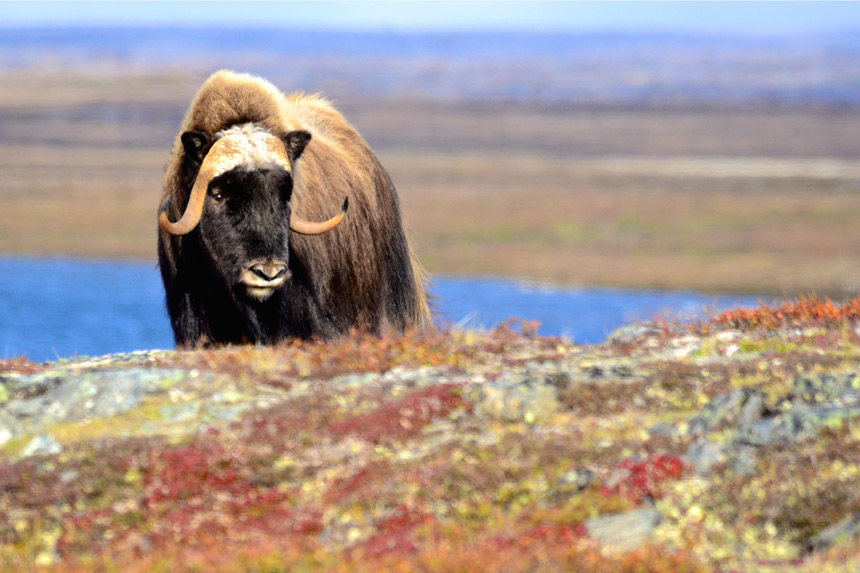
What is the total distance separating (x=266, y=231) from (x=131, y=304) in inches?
667

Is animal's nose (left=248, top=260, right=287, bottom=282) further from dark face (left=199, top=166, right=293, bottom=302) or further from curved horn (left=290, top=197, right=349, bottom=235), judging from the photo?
curved horn (left=290, top=197, right=349, bottom=235)

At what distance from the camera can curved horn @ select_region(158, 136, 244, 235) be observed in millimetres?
6430

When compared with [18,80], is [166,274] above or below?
above

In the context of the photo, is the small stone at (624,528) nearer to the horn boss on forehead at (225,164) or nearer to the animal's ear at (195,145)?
the horn boss on forehead at (225,164)

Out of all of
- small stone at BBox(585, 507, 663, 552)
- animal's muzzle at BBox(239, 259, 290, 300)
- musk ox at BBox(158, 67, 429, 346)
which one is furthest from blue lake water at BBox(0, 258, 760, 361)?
small stone at BBox(585, 507, 663, 552)

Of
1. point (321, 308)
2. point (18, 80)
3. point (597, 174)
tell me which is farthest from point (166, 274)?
point (18, 80)

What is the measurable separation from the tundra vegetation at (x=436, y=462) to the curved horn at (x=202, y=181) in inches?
60.5

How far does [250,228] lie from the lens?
20.8 feet

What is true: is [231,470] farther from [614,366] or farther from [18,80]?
[18,80]

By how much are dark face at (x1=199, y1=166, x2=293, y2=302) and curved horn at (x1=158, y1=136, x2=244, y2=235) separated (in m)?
0.04

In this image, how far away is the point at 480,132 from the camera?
163 ft

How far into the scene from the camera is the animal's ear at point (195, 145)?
21.6ft

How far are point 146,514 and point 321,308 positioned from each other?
3294 mm

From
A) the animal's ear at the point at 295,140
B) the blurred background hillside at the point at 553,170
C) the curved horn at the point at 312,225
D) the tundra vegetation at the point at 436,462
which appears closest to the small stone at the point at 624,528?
the tundra vegetation at the point at 436,462
